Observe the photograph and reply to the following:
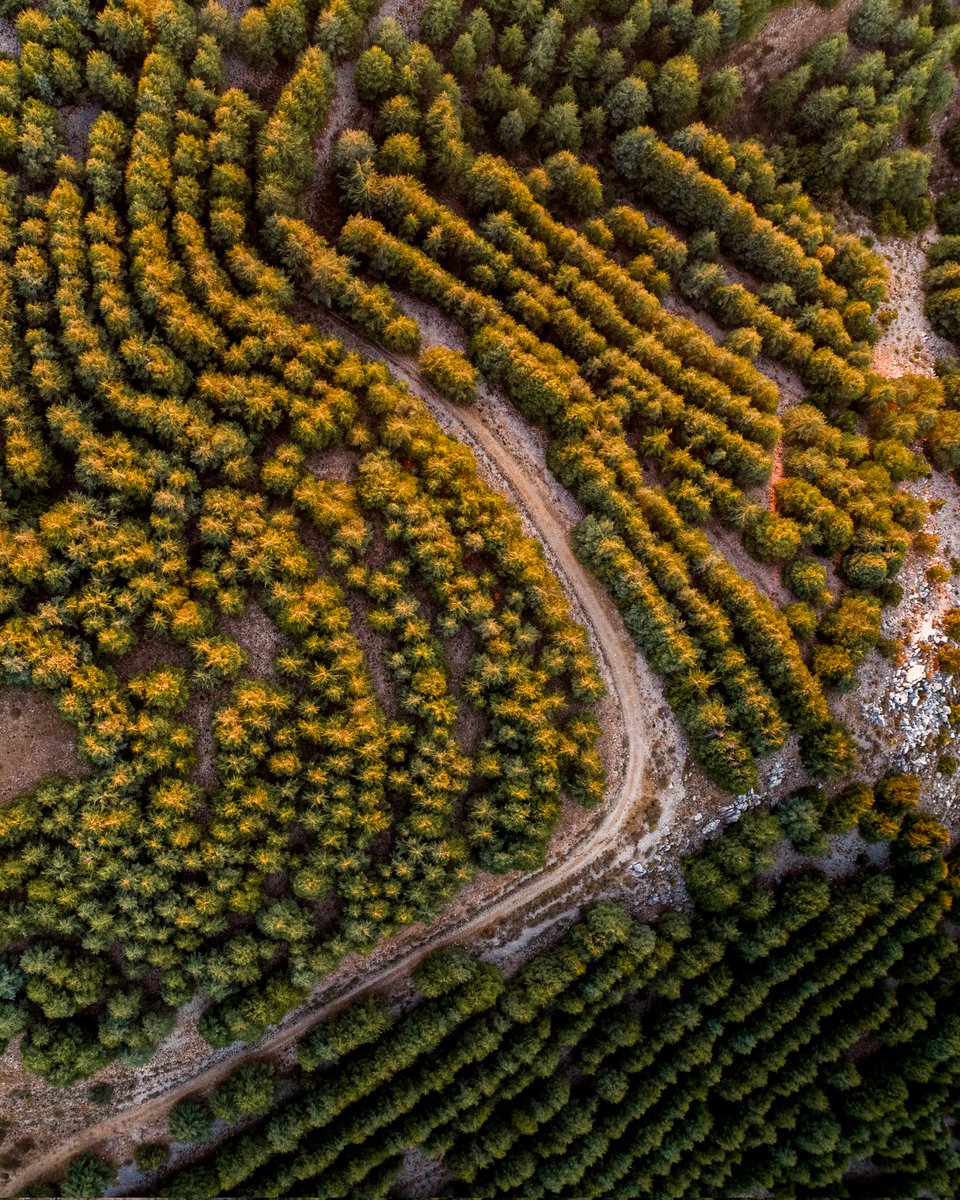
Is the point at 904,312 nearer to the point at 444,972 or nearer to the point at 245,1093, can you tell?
the point at 444,972

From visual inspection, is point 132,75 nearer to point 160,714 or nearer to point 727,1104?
point 160,714

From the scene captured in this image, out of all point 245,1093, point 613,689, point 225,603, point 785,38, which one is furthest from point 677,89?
point 245,1093

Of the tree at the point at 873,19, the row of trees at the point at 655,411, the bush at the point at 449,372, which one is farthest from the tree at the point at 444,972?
the tree at the point at 873,19

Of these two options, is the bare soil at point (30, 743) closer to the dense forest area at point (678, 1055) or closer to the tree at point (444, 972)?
the dense forest area at point (678, 1055)

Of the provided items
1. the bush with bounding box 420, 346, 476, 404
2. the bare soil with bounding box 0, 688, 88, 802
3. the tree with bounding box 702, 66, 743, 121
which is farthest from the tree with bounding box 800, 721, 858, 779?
the bare soil with bounding box 0, 688, 88, 802

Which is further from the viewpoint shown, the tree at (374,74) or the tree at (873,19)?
the tree at (873,19)

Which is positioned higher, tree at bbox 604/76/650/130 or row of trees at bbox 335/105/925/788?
tree at bbox 604/76/650/130

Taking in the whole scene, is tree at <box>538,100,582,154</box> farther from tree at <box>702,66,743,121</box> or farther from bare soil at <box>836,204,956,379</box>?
bare soil at <box>836,204,956,379</box>
